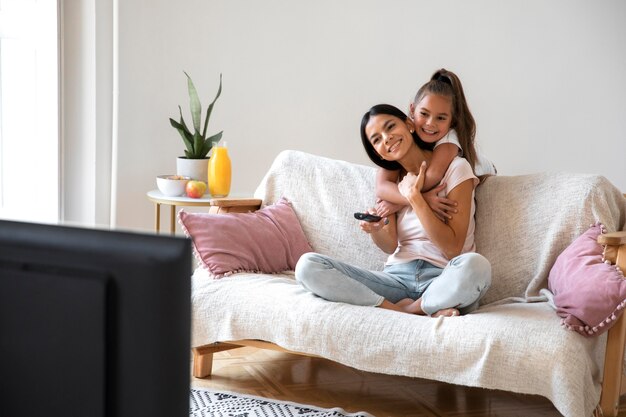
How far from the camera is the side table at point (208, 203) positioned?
290 cm

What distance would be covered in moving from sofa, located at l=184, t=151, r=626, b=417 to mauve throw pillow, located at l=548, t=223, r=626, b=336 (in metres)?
0.02

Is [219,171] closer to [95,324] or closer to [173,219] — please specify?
[173,219]

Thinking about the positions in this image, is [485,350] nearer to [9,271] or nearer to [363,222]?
[363,222]

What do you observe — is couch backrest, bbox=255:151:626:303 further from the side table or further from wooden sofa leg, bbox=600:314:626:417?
wooden sofa leg, bbox=600:314:626:417

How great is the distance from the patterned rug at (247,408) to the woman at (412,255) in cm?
36

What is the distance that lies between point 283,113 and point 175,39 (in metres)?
0.63

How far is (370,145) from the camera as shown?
8.90 feet

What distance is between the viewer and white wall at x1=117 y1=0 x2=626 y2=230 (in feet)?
12.2

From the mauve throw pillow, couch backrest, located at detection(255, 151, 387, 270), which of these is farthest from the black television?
couch backrest, located at detection(255, 151, 387, 270)

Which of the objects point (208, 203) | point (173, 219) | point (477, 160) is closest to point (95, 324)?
point (477, 160)

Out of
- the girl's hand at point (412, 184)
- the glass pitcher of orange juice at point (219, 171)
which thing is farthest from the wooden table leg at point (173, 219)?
the girl's hand at point (412, 184)

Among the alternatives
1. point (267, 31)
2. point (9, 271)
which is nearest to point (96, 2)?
point (267, 31)

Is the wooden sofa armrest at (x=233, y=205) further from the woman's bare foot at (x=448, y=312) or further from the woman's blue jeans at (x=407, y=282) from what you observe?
the woman's bare foot at (x=448, y=312)

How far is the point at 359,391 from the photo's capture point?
2697 mm
